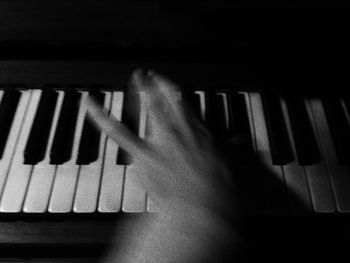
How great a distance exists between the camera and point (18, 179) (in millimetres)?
1045

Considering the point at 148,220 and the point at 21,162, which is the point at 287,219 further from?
the point at 21,162

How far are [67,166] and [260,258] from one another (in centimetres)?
57

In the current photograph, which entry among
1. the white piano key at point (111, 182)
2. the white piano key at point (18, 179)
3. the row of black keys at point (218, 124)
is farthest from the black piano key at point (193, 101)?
the white piano key at point (18, 179)

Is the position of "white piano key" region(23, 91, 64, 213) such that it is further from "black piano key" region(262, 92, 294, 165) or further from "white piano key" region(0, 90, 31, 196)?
"black piano key" region(262, 92, 294, 165)

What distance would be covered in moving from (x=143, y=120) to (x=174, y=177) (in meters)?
0.23

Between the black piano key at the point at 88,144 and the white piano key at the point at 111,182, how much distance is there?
1.3 inches

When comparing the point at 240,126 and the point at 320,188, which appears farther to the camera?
the point at 240,126

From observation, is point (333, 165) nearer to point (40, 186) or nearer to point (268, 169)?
point (268, 169)

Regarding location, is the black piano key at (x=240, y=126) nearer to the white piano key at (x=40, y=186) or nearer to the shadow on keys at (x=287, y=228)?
the shadow on keys at (x=287, y=228)

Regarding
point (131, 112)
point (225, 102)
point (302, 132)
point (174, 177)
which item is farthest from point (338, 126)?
point (131, 112)

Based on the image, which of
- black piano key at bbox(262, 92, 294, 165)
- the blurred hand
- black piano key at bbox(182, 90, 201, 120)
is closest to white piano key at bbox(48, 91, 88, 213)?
the blurred hand

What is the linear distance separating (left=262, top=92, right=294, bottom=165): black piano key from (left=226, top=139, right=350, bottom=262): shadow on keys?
10cm

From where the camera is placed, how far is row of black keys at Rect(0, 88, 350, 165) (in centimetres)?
110

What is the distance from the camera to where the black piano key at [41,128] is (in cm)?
108
